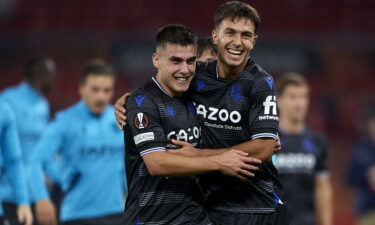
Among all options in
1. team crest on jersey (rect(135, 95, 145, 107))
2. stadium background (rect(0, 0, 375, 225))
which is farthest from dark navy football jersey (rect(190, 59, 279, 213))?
stadium background (rect(0, 0, 375, 225))

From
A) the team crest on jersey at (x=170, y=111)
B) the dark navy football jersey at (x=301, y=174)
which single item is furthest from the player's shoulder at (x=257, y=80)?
the dark navy football jersey at (x=301, y=174)

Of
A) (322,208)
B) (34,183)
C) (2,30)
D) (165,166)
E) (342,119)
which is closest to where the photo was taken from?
(165,166)

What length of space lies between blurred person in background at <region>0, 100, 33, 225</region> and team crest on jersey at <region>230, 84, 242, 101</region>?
6.32 ft

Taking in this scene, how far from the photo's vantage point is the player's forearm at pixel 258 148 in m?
4.68

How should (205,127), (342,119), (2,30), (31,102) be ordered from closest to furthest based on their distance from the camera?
(205,127), (31,102), (342,119), (2,30)

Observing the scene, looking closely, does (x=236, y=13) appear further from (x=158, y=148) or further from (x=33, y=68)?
(x=33, y=68)

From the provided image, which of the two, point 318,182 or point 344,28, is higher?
point 344,28

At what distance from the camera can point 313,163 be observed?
7.62m

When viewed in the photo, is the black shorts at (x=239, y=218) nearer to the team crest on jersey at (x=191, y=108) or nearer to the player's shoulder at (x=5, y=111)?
the team crest on jersey at (x=191, y=108)

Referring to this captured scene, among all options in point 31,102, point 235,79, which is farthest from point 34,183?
point 235,79

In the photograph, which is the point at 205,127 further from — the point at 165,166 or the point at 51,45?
the point at 51,45

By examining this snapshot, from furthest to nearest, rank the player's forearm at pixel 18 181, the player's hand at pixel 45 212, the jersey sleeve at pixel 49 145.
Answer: the jersey sleeve at pixel 49 145, the player's hand at pixel 45 212, the player's forearm at pixel 18 181

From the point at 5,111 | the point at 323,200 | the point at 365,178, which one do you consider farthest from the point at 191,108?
the point at 365,178

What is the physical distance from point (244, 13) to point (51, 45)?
1113cm
